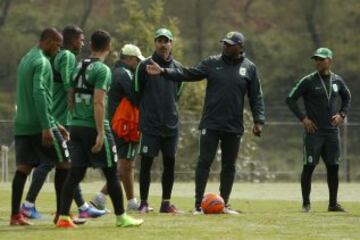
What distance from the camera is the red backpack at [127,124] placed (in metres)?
14.8

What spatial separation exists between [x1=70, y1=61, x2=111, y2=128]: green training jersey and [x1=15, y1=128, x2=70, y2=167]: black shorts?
1.19 ft

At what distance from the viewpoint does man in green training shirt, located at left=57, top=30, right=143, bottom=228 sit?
11273mm

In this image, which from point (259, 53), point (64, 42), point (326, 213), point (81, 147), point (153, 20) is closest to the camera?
point (81, 147)

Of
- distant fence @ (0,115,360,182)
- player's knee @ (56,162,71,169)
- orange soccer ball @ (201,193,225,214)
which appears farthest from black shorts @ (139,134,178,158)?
distant fence @ (0,115,360,182)

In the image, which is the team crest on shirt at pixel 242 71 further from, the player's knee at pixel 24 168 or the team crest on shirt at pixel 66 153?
the player's knee at pixel 24 168

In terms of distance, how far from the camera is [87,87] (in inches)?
448

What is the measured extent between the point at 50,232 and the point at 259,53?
4002 cm

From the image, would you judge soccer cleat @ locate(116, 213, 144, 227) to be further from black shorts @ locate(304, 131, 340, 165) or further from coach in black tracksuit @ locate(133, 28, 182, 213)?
black shorts @ locate(304, 131, 340, 165)

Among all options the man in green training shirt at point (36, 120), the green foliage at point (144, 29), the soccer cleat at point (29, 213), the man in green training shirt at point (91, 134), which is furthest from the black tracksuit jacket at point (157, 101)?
the green foliage at point (144, 29)

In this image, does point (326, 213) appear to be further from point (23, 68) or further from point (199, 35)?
point (199, 35)

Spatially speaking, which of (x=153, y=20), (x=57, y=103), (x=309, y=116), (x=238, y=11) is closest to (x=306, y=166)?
(x=309, y=116)

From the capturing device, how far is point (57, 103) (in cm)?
1266

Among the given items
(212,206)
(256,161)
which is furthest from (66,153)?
(256,161)

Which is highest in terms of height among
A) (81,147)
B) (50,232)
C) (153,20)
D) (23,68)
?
(153,20)
